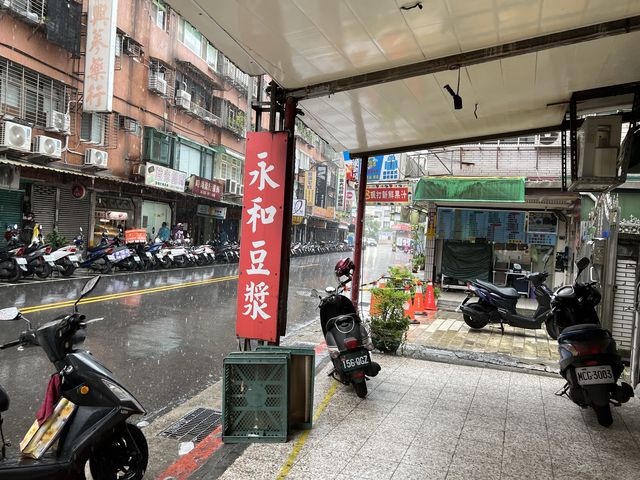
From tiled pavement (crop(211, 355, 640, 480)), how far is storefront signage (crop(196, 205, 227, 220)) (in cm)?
2390

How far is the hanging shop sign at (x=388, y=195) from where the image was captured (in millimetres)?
10844

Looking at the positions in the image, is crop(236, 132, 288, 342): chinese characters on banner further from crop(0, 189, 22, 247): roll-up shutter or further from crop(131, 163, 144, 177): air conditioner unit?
crop(131, 163, 144, 177): air conditioner unit

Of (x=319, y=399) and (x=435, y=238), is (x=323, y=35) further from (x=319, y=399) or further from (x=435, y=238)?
(x=435, y=238)

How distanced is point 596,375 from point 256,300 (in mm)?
3515

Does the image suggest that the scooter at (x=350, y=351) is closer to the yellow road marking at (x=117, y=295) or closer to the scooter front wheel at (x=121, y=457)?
the scooter front wheel at (x=121, y=457)

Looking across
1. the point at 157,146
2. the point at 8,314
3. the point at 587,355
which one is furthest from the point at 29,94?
the point at 587,355

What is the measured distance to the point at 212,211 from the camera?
94.1ft

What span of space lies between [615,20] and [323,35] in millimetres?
2313

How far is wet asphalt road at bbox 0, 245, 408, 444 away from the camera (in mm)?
5418

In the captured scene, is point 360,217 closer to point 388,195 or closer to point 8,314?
point 388,195

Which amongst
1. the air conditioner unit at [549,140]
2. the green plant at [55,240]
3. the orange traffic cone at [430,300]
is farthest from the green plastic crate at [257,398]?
the green plant at [55,240]

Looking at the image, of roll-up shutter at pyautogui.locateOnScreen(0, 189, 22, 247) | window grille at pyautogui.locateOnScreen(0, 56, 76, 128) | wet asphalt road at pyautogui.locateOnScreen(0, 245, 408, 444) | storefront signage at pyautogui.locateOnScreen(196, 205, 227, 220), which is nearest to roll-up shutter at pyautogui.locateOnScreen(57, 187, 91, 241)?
roll-up shutter at pyautogui.locateOnScreen(0, 189, 22, 247)

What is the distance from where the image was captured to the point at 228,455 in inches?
148

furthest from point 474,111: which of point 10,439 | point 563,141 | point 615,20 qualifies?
point 10,439
